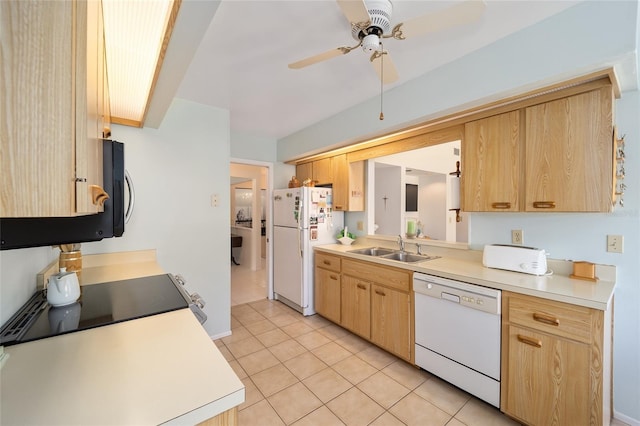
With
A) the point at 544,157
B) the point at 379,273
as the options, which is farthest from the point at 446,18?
the point at 379,273

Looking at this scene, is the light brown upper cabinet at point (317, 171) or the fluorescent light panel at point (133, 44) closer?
the fluorescent light panel at point (133, 44)

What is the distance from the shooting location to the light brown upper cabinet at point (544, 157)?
157cm

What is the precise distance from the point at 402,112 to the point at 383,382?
227 cm

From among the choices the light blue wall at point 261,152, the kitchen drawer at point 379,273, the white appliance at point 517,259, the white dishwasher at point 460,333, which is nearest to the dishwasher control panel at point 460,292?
the white dishwasher at point 460,333

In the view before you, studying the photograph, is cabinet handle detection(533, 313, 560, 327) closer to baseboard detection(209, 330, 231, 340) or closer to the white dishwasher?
the white dishwasher

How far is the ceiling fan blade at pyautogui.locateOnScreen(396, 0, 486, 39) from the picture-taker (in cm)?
114

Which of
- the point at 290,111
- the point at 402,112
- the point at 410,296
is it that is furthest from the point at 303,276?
the point at 402,112

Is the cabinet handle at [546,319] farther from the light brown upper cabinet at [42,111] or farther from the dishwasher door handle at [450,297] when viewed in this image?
the light brown upper cabinet at [42,111]

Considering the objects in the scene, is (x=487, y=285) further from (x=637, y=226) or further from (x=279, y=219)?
(x=279, y=219)

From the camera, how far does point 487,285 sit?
176cm

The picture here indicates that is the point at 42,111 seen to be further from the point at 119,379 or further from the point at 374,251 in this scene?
the point at 374,251

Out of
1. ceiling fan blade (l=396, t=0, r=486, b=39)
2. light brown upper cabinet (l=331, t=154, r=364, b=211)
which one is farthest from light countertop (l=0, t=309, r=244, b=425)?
light brown upper cabinet (l=331, t=154, r=364, b=211)

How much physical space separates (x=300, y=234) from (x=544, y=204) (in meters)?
2.44

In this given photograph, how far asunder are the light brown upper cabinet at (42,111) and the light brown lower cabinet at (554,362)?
7.13 ft
